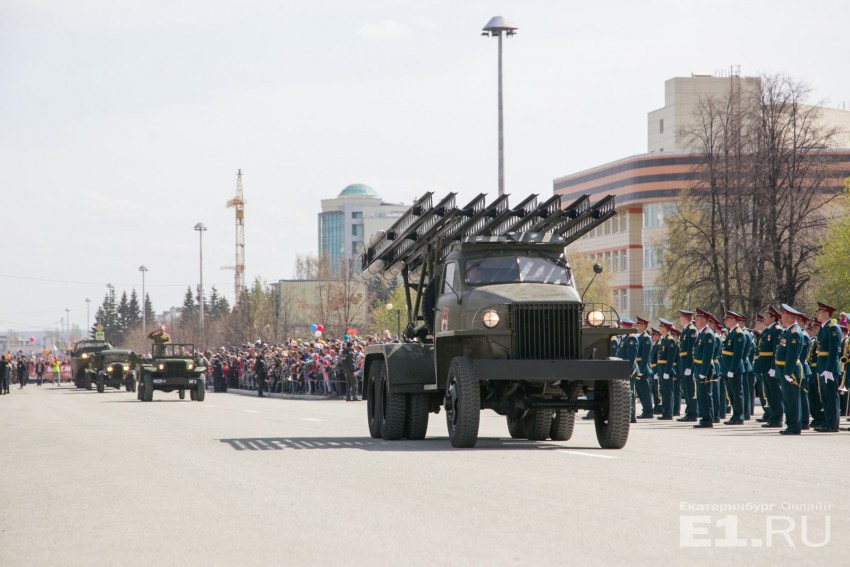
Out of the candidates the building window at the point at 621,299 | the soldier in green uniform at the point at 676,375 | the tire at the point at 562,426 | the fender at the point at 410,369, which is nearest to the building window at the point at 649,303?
the building window at the point at 621,299

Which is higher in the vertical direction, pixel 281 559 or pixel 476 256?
pixel 476 256

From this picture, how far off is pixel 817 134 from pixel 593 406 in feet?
109

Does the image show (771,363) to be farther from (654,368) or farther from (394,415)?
(394,415)

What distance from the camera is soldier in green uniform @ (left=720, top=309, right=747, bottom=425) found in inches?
919

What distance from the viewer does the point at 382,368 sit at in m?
19.8

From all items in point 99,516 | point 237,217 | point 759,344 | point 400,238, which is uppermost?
point 237,217

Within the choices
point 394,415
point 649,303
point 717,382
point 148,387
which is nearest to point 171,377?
point 148,387

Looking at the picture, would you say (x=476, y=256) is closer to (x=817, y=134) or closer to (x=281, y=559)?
(x=281, y=559)

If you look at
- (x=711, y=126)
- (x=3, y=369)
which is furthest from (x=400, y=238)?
(x=3, y=369)

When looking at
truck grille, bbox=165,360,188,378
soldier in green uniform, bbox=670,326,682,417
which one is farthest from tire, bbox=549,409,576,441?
truck grille, bbox=165,360,188,378

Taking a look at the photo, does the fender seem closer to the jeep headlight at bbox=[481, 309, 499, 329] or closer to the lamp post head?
the jeep headlight at bbox=[481, 309, 499, 329]

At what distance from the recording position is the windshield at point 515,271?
17.8 m

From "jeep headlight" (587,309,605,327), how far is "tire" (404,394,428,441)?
2978 mm

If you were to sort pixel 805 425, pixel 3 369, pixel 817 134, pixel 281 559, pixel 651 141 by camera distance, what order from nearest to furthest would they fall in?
pixel 281 559 → pixel 805 425 → pixel 817 134 → pixel 3 369 → pixel 651 141
